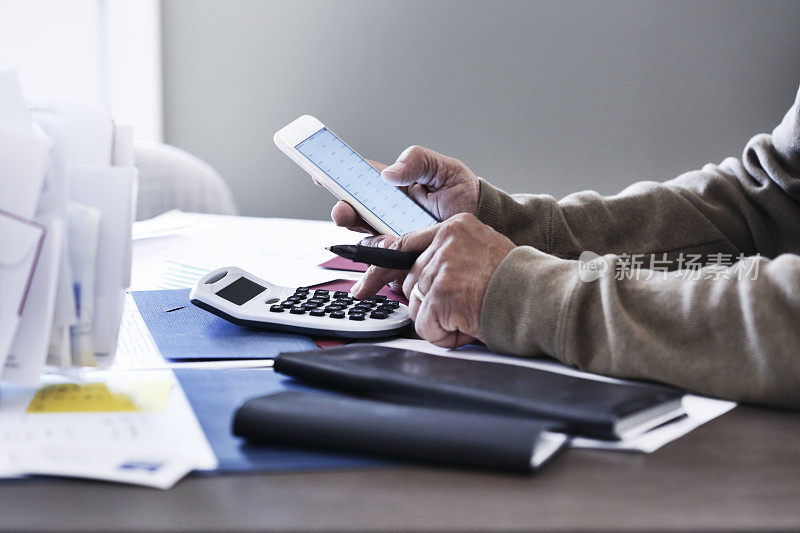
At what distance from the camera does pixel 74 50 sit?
6.98 feet

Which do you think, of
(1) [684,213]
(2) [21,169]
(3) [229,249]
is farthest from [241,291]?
(1) [684,213]

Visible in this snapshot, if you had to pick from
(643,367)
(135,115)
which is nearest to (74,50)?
(135,115)

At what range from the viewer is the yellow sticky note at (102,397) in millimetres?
476

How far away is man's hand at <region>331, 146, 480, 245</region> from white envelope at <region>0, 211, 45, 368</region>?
0.45 meters

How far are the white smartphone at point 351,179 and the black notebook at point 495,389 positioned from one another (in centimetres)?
31

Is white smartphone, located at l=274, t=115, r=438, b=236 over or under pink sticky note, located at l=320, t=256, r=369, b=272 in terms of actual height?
over

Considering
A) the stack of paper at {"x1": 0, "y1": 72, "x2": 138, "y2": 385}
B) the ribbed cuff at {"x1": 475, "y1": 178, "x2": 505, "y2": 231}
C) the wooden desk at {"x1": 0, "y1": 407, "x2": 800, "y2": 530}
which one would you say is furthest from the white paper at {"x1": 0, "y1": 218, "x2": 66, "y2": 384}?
the ribbed cuff at {"x1": 475, "y1": 178, "x2": 505, "y2": 231}

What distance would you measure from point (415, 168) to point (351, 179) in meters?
0.10

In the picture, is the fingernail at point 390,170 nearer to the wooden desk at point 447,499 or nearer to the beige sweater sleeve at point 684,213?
the beige sweater sleeve at point 684,213

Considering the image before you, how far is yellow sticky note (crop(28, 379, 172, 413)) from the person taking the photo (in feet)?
1.56

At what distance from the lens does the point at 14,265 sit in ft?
1.54

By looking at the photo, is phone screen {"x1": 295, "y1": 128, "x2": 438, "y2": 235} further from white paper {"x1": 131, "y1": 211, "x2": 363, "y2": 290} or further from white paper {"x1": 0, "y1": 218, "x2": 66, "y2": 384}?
white paper {"x1": 0, "y1": 218, "x2": 66, "y2": 384}

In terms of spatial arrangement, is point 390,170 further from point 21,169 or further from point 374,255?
point 21,169

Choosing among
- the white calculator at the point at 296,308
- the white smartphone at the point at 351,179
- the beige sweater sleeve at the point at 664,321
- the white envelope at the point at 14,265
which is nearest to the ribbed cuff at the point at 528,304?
the beige sweater sleeve at the point at 664,321
